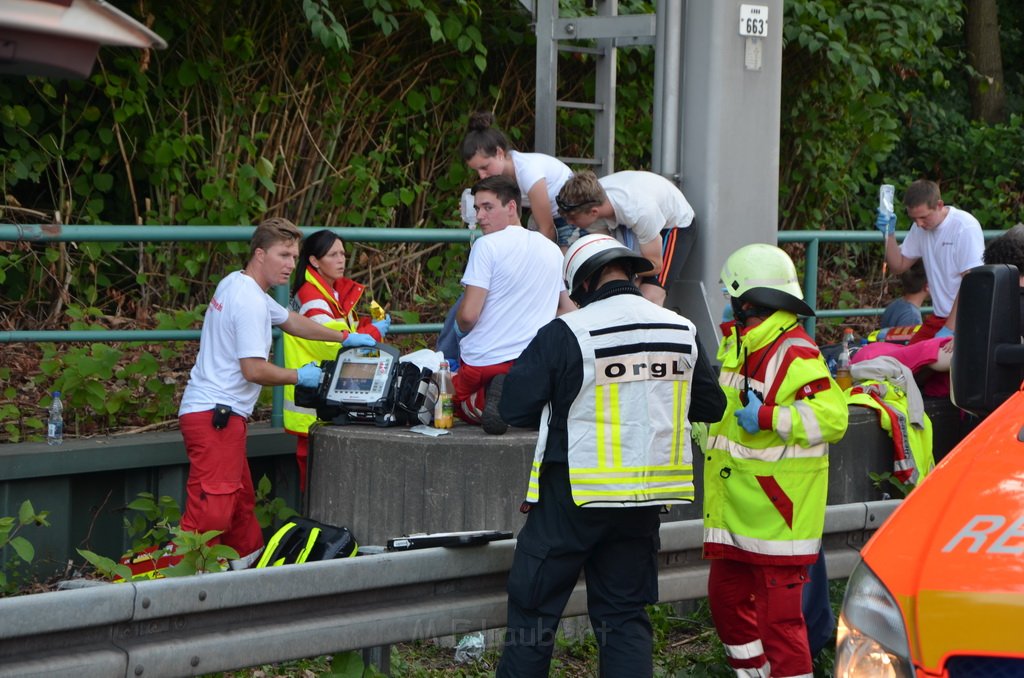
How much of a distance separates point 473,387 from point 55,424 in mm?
2104

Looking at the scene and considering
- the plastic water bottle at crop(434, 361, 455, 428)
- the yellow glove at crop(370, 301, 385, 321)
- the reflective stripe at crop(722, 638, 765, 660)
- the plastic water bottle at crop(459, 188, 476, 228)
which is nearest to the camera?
the reflective stripe at crop(722, 638, 765, 660)

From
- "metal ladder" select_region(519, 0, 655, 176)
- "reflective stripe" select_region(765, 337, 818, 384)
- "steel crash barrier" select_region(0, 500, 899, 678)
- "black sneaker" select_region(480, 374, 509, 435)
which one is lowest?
"steel crash barrier" select_region(0, 500, 899, 678)

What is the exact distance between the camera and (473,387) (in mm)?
7320

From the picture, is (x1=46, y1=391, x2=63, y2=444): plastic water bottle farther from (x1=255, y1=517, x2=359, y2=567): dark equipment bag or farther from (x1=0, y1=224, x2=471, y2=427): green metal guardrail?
(x1=255, y1=517, x2=359, y2=567): dark equipment bag

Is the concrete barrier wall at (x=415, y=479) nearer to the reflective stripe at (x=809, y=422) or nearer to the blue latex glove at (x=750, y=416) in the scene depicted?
the blue latex glove at (x=750, y=416)

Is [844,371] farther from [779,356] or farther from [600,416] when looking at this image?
[600,416]

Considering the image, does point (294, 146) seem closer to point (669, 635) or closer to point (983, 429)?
point (669, 635)

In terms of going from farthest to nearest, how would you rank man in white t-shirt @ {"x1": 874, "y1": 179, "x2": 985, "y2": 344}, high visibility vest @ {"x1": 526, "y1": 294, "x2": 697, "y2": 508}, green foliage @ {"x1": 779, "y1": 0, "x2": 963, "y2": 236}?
1. green foliage @ {"x1": 779, "y1": 0, "x2": 963, "y2": 236}
2. man in white t-shirt @ {"x1": 874, "y1": 179, "x2": 985, "y2": 344}
3. high visibility vest @ {"x1": 526, "y1": 294, "x2": 697, "y2": 508}

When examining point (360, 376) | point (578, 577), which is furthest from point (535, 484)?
point (360, 376)

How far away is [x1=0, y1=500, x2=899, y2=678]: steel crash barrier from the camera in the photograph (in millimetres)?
4238

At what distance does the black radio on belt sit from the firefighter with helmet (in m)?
1.76

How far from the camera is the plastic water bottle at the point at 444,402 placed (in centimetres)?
711

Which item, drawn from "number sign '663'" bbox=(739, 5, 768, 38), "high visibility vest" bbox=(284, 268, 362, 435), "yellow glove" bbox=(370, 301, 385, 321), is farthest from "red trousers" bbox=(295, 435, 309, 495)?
"number sign '663'" bbox=(739, 5, 768, 38)

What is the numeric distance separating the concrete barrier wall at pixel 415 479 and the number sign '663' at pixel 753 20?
2858 millimetres
